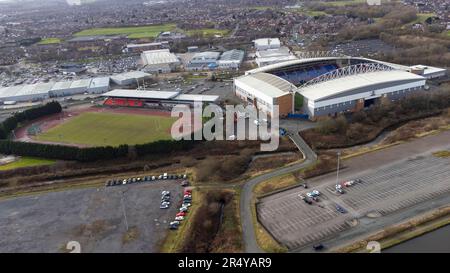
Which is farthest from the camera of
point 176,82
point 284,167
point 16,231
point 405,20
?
point 405,20

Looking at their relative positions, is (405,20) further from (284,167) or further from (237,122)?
(284,167)

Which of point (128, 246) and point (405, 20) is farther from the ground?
point (405, 20)

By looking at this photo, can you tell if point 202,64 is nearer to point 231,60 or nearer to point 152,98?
point 231,60

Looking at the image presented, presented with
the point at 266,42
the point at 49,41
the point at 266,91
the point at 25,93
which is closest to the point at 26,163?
the point at 25,93

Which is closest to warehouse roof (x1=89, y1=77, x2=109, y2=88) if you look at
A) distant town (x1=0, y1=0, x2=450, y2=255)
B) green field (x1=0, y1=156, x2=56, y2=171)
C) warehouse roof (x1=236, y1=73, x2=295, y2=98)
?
distant town (x1=0, y1=0, x2=450, y2=255)

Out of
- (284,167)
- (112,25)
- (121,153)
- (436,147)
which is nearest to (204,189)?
(284,167)

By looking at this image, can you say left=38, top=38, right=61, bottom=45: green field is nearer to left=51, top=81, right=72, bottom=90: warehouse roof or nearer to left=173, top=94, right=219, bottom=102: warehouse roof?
left=51, top=81, right=72, bottom=90: warehouse roof
